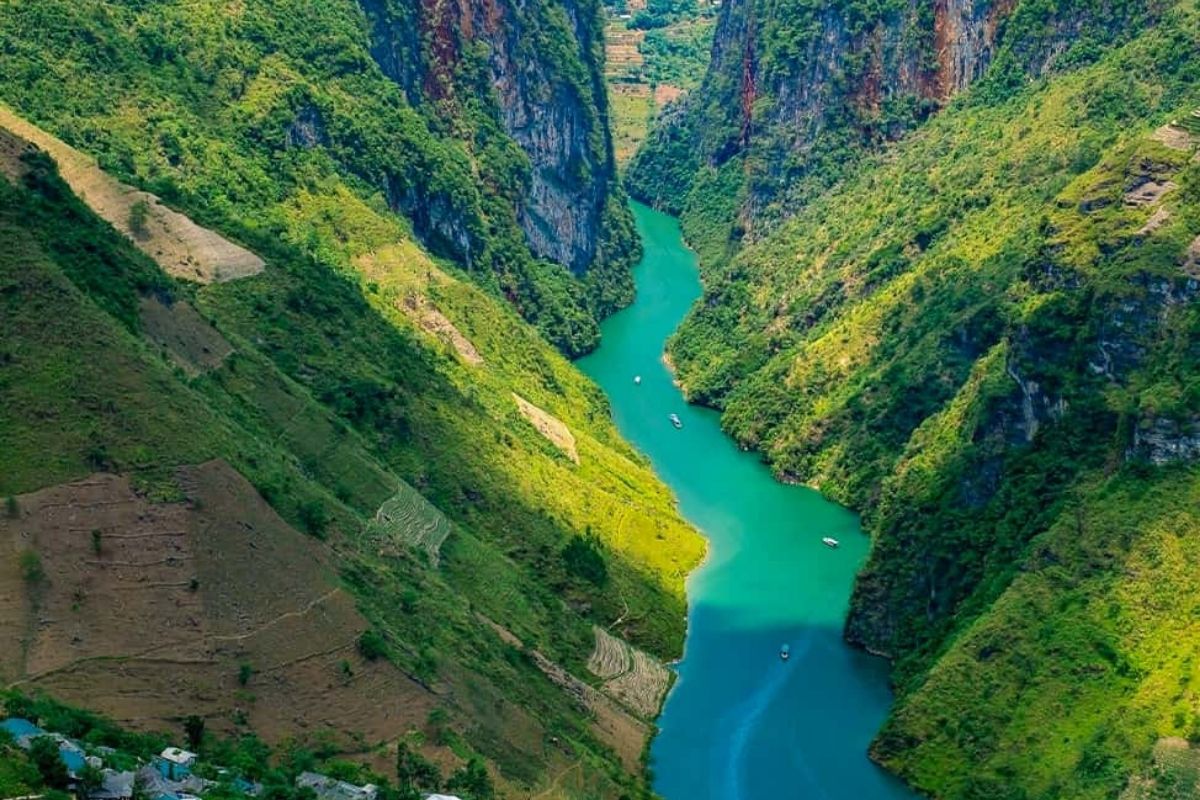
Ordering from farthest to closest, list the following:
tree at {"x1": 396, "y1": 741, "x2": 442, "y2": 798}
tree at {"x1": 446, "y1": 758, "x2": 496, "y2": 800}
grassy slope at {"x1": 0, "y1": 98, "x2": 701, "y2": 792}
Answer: grassy slope at {"x1": 0, "y1": 98, "x2": 701, "y2": 792}, tree at {"x1": 446, "y1": 758, "x2": 496, "y2": 800}, tree at {"x1": 396, "y1": 741, "x2": 442, "y2": 798}

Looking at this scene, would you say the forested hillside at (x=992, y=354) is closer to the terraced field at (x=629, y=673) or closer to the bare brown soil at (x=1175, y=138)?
the bare brown soil at (x=1175, y=138)

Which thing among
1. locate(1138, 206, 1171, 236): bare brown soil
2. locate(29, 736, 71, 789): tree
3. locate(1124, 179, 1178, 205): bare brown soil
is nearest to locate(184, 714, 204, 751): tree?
locate(29, 736, 71, 789): tree

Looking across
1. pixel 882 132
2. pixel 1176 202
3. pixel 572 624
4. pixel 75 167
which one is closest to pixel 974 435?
pixel 1176 202

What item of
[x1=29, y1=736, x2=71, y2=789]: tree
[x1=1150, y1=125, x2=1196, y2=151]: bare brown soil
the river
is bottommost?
the river

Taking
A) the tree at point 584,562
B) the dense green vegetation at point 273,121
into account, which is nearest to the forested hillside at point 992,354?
the tree at point 584,562

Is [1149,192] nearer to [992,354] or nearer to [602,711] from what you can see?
[992,354]

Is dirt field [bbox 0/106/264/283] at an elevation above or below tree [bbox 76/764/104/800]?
below

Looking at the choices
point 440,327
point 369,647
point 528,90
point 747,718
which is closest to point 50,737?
point 369,647

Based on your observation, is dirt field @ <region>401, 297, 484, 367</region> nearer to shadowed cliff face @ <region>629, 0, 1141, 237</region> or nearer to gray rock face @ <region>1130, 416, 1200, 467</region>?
gray rock face @ <region>1130, 416, 1200, 467</region>
